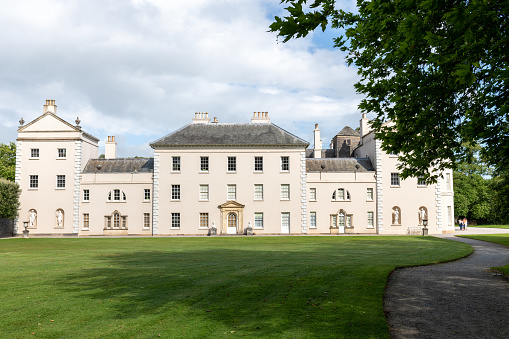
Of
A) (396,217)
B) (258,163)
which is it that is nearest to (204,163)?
(258,163)

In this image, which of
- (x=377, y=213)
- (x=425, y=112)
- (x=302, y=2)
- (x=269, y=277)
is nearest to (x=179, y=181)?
(x=377, y=213)

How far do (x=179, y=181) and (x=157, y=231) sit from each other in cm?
581

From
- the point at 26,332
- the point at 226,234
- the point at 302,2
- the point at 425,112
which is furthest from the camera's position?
the point at 226,234

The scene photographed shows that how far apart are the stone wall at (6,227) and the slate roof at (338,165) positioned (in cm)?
3207

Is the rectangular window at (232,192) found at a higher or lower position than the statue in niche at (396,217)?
higher

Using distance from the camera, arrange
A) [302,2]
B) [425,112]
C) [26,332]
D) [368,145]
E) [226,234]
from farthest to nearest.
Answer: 1. [368,145]
2. [226,234]
3. [425,112]
4. [26,332]
5. [302,2]

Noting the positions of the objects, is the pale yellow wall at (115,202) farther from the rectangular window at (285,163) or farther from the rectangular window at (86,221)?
the rectangular window at (285,163)

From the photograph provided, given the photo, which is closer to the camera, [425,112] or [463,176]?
[425,112]

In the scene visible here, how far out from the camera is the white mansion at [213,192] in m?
45.8

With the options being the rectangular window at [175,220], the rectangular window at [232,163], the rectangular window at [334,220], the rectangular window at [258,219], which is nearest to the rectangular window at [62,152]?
the rectangular window at [175,220]

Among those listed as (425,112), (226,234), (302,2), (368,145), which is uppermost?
(368,145)

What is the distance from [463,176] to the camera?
7031 centimetres

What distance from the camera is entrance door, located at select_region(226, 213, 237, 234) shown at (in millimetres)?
45688

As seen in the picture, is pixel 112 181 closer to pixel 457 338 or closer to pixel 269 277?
pixel 269 277
